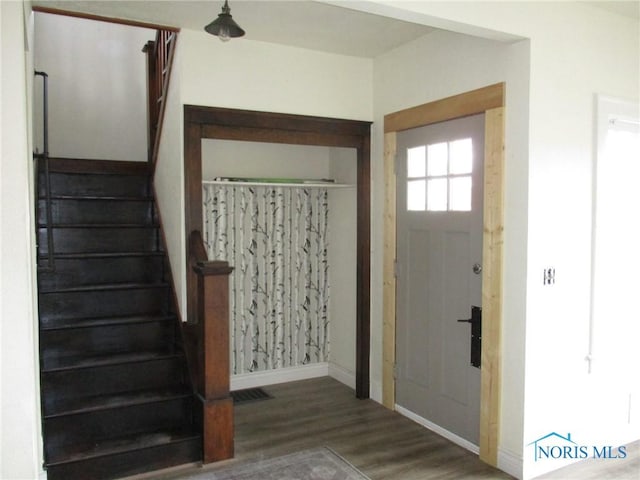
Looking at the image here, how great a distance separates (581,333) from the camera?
318cm

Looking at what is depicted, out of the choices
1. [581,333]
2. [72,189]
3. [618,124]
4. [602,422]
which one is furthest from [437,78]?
[72,189]

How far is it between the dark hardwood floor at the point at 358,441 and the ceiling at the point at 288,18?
270 cm

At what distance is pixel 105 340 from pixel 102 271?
0.61m

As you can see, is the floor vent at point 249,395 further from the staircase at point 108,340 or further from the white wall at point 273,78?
the white wall at point 273,78

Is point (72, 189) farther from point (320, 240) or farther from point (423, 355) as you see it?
point (423, 355)

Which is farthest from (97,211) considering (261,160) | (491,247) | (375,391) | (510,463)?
(510,463)

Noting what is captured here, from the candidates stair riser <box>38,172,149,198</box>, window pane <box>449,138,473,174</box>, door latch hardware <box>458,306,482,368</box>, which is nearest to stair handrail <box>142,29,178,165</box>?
stair riser <box>38,172,149,198</box>

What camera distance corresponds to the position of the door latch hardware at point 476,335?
324cm

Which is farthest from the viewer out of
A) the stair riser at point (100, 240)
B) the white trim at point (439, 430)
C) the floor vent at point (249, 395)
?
the floor vent at point (249, 395)

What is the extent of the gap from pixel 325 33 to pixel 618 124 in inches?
76.5

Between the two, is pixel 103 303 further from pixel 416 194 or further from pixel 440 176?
pixel 440 176

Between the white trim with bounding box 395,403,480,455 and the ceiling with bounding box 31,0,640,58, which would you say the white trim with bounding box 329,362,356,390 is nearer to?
the white trim with bounding box 395,403,480,455

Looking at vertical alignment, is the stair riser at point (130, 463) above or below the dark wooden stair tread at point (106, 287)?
below

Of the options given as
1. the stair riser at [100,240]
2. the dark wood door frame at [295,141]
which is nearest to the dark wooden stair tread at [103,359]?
the dark wood door frame at [295,141]
